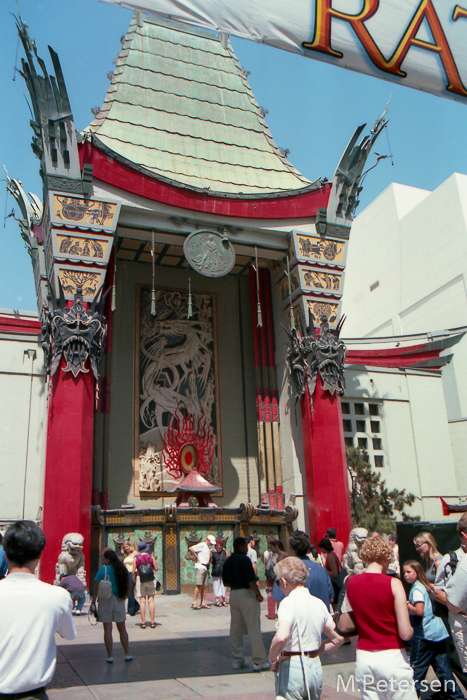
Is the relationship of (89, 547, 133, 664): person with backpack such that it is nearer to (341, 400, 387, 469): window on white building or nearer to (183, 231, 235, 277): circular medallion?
(183, 231, 235, 277): circular medallion

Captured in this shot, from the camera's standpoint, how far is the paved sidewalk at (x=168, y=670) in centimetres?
565

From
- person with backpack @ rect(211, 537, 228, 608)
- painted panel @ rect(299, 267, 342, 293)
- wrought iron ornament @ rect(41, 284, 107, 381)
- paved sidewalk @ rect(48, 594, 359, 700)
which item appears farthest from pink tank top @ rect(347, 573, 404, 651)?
painted panel @ rect(299, 267, 342, 293)

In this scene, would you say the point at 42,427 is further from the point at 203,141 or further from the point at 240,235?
the point at 203,141

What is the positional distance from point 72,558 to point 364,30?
459 inches

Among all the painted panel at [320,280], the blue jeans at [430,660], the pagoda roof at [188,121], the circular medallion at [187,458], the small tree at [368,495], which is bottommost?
the blue jeans at [430,660]

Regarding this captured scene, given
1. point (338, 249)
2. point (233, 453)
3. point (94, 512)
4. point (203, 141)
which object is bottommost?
point (94, 512)

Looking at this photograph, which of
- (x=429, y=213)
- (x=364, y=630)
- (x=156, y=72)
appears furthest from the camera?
(x=429, y=213)

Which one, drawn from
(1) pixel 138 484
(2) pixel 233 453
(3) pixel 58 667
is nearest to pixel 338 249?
(2) pixel 233 453

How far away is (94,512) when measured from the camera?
15.6m

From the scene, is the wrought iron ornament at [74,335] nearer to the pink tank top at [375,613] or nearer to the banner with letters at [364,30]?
the banner with letters at [364,30]

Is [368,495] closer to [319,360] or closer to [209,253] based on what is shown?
[319,360]

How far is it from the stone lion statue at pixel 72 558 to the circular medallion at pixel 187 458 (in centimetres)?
667

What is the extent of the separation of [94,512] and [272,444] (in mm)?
6702

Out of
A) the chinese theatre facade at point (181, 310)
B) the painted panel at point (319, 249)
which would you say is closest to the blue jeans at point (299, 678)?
the chinese theatre facade at point (181, 310)
